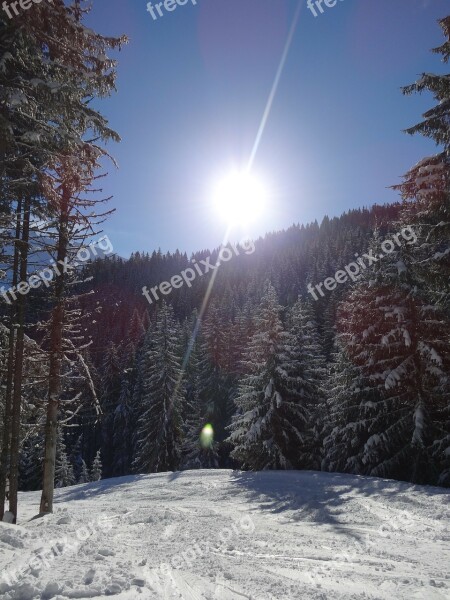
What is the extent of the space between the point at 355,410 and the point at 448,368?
4.20 m

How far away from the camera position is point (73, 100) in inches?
282

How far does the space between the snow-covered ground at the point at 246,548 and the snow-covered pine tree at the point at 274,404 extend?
921cm

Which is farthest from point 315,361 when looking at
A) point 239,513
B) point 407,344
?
point 239,513

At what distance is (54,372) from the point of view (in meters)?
11.8

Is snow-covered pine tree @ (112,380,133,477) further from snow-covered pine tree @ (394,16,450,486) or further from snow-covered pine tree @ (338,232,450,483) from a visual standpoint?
snow-covered pine tree @ (394,16,450,486)

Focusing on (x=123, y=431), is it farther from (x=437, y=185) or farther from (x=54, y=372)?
(x=437, y=185)

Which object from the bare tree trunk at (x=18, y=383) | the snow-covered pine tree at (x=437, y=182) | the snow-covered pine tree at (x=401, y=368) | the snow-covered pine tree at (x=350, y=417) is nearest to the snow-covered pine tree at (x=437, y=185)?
the snow-covered pine tree at (x=437, y=182)

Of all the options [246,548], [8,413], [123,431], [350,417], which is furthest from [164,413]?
[246,548]

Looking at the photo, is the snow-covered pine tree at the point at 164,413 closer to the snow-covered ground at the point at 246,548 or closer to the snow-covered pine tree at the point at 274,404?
the snow-covered pine tree at the point at 274,404

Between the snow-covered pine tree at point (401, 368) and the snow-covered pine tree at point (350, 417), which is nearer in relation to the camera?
the snow-covered pine tree at point (401, 368)

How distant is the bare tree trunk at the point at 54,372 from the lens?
11156mm

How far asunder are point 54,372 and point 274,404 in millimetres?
12637

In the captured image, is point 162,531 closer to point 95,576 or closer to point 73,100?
point 95,576

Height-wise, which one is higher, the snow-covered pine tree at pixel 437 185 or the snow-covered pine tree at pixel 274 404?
the snow-covered pine tree at pixel 437 185
